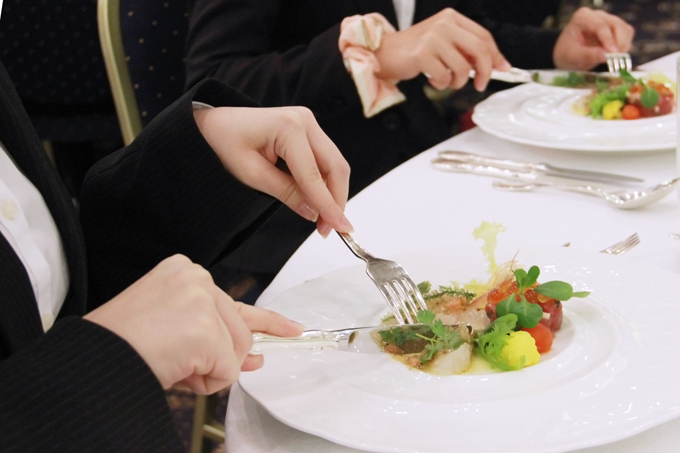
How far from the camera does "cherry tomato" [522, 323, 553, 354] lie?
59 cm

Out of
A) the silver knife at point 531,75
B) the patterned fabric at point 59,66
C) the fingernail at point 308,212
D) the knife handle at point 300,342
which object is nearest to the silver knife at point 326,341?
the knife handle at point 300,342

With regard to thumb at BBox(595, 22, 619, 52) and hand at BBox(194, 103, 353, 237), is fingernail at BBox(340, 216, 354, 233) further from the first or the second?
thumb at BBox(595, 22, 619, 52)

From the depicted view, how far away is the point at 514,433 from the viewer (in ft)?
1.53

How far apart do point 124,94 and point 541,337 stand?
958 mm

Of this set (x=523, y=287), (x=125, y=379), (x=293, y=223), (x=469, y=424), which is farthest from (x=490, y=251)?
(x=293, y=223)

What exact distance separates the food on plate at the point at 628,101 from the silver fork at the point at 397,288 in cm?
61

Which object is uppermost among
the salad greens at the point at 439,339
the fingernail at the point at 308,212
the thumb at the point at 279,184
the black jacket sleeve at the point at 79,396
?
the black jacket sleeve at the point at 79,396

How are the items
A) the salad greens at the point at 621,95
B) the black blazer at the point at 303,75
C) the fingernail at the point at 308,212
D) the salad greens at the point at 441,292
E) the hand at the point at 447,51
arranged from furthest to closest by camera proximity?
the black blazer at the point at 303,75 → the hand at the point at 447,51 → the salad greens at the point at 621,95 → the fingernail at the point at 308,212 → the salad greens at the point at 441,292

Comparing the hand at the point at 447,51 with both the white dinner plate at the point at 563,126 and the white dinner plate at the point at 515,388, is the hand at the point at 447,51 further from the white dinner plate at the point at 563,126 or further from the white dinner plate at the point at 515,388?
the white dinner plate at the point at 515,388

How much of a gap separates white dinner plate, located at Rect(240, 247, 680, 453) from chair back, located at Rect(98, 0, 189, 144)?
769 millimetres

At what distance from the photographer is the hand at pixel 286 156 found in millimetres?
722

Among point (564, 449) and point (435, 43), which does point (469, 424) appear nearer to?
A: point (564, 449)

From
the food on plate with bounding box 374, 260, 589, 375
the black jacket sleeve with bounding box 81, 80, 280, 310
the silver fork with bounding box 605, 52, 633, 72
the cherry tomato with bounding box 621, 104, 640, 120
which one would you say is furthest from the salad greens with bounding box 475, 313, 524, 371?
the silver fork with bounding box 605, 52, 633, 72

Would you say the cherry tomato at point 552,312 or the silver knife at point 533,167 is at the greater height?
the cherry tomato at point 552,312
